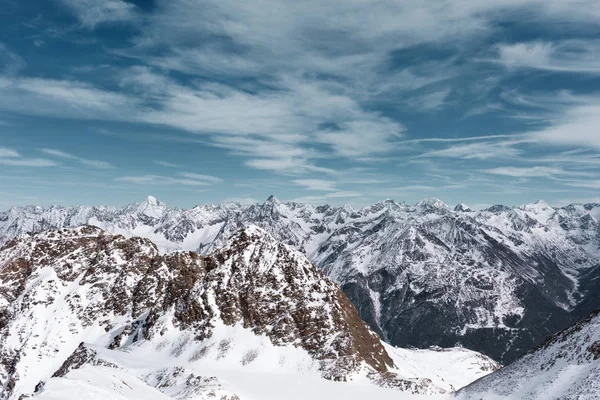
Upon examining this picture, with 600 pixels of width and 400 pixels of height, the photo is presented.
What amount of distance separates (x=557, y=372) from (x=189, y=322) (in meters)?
84.2

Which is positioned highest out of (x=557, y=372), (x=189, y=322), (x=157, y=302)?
(x=157, y=302)

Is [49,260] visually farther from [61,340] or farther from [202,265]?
[202,265]

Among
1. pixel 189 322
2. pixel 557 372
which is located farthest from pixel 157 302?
pixel 557 372

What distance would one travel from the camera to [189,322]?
359 feet

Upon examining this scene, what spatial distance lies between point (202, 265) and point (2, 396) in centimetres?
6171

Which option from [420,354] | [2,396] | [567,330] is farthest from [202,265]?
[567,330]

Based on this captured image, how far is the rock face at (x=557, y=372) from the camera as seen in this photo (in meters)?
47.4

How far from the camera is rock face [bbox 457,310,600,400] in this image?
47438 mm

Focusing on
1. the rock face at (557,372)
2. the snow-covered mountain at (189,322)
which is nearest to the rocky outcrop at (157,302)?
the snow-covered mountain at (189,322)

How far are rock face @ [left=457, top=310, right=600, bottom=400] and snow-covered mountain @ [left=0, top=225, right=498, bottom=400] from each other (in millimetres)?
24332

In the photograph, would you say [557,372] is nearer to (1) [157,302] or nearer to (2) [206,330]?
(2) [206,330]

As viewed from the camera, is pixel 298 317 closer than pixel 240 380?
No

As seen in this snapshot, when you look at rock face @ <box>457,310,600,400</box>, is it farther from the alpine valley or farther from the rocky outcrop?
the rocky outcrop

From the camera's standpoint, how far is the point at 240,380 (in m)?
87.2
